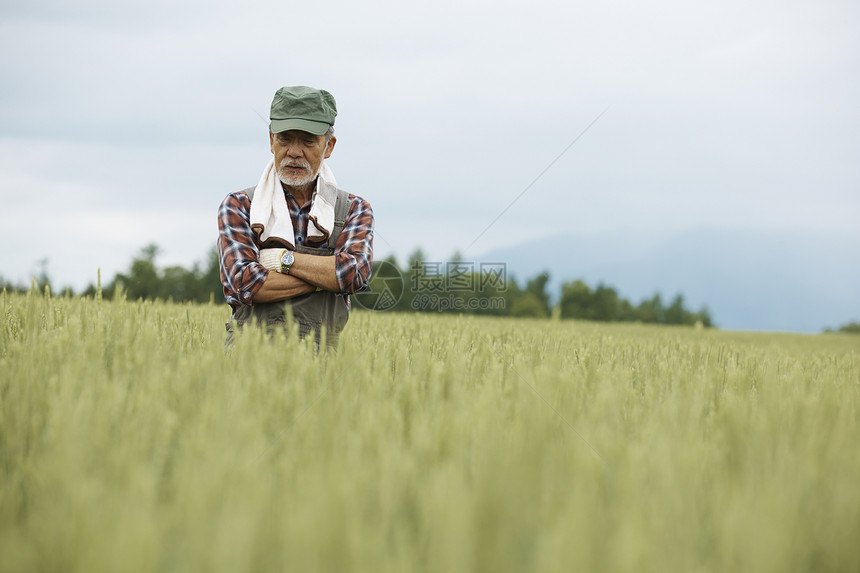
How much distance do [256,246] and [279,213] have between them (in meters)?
0.23

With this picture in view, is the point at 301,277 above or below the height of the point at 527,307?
below

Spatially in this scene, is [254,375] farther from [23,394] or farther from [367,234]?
[367,234]

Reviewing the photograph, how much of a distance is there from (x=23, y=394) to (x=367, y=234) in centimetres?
197

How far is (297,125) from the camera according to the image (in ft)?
11.0

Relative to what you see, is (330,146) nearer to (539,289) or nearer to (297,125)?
(297,125)

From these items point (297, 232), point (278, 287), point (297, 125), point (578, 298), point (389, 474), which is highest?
point (578, 298)

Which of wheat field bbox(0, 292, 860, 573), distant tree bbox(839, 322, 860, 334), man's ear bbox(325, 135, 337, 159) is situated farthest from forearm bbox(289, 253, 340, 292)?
distant tree bbox(839, 322, 860, 334)

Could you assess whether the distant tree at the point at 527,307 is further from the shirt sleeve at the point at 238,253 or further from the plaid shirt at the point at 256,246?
the shirt sleeve at the point at 238,253

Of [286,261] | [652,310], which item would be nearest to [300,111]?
[286,261]

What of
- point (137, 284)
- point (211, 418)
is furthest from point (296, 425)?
point (137, 284)

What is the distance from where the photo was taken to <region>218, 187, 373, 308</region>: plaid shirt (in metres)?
3.33

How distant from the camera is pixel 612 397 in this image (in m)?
1.92

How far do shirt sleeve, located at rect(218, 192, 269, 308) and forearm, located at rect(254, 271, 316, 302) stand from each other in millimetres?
30

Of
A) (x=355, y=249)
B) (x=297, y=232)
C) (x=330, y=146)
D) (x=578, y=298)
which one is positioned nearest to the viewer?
(x=355, y=249)
